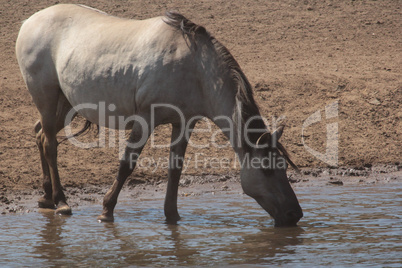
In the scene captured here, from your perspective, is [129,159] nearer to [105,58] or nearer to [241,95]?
[105,58]

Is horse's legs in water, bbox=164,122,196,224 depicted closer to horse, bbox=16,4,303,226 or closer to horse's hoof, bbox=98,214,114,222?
horse, bbox=16,4,303,226

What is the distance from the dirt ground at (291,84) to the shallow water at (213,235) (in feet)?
3.20

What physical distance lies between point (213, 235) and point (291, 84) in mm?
5132

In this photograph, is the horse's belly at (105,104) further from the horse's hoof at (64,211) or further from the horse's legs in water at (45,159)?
the horse's hoof at (64,211)

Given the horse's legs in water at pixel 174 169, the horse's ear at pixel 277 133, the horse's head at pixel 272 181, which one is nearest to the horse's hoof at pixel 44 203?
the horse's legs in water at pixel 174 169

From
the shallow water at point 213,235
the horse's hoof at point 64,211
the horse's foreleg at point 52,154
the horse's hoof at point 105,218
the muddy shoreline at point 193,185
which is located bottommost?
the shallow water at point 213,235

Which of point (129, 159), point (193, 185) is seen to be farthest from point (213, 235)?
point (193, 185)

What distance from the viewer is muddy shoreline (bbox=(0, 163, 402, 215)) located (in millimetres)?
6871

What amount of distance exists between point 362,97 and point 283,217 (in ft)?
15.8

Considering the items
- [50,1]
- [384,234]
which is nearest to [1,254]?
[384,234]

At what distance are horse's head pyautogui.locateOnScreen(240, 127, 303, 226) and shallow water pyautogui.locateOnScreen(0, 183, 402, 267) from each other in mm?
147

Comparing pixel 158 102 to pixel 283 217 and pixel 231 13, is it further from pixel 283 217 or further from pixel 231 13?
pixel 231 13

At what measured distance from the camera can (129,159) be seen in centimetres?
592

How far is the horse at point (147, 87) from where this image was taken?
5.59 m
